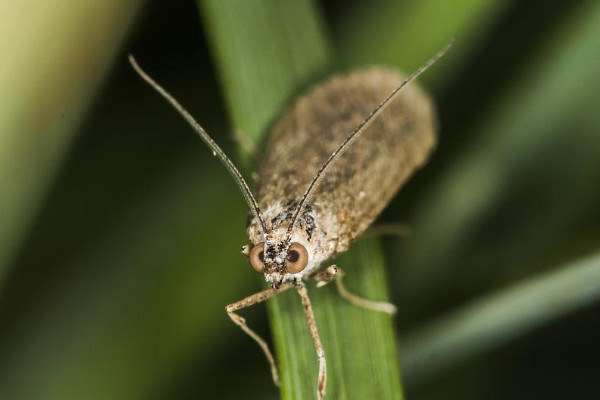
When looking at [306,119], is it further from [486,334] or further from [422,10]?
[486,334]

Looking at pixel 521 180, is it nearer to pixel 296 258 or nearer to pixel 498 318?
pixel 498 318

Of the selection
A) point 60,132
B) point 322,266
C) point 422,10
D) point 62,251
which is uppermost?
point 422,10

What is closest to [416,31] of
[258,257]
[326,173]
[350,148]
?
[350,148]

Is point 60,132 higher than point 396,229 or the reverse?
higher

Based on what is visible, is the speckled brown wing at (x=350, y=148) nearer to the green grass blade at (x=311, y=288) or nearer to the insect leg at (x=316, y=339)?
the green grass blade at (x=311, y=288)

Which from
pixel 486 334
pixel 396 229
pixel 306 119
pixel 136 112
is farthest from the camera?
pixel 136 112

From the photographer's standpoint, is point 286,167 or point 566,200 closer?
point 286,167

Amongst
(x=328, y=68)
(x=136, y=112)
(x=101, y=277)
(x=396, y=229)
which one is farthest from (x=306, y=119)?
(x=101, y=277)

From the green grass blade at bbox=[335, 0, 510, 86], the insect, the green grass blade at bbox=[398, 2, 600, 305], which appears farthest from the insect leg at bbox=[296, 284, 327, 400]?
the green grass blade at bbox=[335, 0, 510, 86]
